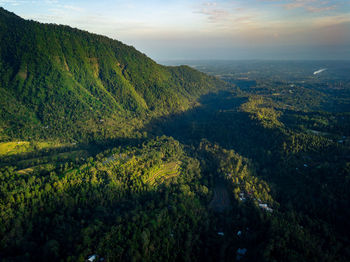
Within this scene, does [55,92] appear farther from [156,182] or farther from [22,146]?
[156,182]

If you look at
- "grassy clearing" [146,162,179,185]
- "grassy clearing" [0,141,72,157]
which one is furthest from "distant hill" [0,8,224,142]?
"grassy clearing" [146,162,179,185]

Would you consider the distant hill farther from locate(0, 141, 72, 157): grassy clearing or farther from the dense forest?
locate(0, 141, 72, 157): grassy clearing

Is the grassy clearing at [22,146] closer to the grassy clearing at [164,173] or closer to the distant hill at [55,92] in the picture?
the distant hill at [55,92]

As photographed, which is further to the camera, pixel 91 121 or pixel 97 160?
pixel 91 121

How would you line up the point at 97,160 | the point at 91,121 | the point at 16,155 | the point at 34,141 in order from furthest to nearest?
1. the point at 91,121
2. the point at 34,141
3. the point at 16,155
4. the point at 97,160

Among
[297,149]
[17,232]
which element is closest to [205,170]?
[297,149]

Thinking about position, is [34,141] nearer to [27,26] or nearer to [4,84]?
[4,84]
